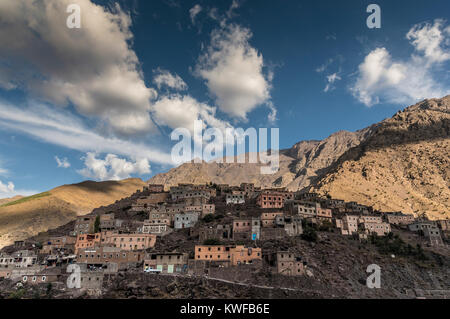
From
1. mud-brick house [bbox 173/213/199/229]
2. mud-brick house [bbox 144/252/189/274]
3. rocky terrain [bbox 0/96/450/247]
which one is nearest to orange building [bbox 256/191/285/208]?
mud-brick house [bbox 173/213/199/229]

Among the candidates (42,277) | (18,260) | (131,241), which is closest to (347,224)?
(131,241)

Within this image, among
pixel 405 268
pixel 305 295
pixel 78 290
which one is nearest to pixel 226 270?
pixel 305 295

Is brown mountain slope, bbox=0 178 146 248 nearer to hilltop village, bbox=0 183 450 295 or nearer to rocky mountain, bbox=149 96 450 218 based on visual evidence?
hilltop village, bbox=0 183 450 295

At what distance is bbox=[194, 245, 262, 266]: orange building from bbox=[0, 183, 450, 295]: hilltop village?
0.17 meters

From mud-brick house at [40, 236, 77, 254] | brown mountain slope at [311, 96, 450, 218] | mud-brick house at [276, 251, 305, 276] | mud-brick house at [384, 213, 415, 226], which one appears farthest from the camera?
brown mountain slope at [311, 96, 450, 218]

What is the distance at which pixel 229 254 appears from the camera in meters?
60.6

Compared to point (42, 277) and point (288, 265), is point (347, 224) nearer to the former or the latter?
point (288, 265)

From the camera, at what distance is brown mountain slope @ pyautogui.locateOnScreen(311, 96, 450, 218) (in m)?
126

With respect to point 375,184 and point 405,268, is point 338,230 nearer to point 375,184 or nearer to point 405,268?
point 405,268

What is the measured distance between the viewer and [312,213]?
77875 mm

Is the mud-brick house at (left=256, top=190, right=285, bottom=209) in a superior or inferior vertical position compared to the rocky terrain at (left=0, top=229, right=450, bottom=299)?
superior
